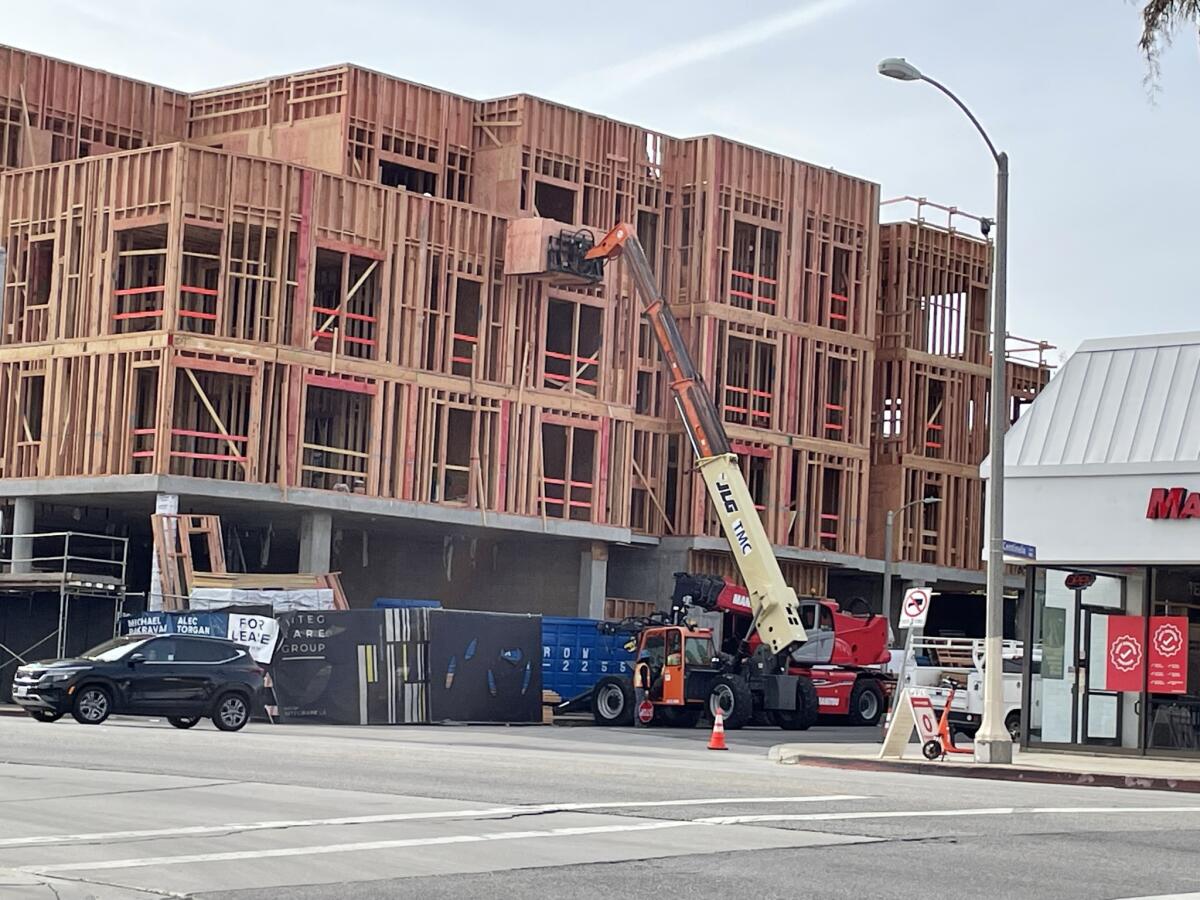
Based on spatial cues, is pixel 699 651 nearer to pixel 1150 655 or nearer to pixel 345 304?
pixel 345 304

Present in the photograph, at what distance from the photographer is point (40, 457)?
4769 cm

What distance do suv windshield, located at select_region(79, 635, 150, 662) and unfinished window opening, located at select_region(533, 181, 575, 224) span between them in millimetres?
25930

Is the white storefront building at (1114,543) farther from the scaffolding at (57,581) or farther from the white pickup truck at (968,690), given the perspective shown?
the scaffolding at (57,581)

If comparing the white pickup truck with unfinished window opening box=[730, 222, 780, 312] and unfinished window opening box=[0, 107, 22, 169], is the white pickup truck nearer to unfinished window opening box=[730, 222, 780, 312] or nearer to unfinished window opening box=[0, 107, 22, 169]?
unfinished window opening box=[730, 222, 780, 312]

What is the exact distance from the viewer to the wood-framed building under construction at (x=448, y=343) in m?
47.0

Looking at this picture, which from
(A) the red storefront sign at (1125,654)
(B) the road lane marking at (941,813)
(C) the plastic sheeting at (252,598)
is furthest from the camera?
(C) the plastic sheeting at (252,598)

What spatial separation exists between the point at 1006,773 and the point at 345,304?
26.5 metres

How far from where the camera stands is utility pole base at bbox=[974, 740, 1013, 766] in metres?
27.0

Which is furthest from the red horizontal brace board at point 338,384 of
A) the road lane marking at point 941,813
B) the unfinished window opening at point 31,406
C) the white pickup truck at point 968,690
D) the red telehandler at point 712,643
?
the road lane marking at point 941,813

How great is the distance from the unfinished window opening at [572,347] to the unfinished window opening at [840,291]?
941 centimetres

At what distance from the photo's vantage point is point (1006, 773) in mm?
25844

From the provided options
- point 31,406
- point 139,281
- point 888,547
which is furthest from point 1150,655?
point 31,406

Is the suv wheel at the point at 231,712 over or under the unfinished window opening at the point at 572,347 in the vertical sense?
under

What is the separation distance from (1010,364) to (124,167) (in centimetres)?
3618
